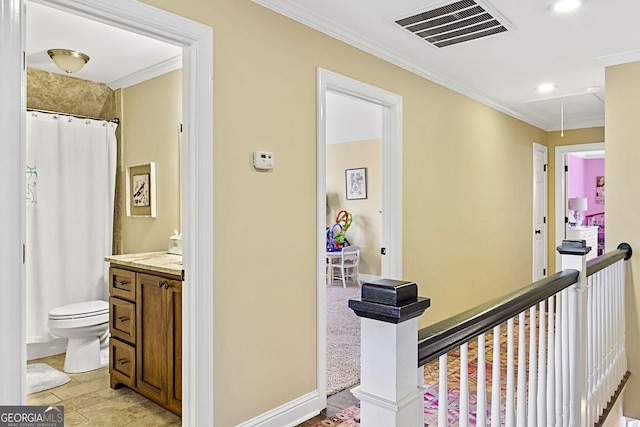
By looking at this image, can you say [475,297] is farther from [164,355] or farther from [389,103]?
[164,355]

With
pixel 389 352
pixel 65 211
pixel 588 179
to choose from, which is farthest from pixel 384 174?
pixel 588 179

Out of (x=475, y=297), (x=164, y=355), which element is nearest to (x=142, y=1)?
(x=164, y=355)

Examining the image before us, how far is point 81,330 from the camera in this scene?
3.36 m

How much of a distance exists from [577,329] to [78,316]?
324 cm

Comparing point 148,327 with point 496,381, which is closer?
point 496,381

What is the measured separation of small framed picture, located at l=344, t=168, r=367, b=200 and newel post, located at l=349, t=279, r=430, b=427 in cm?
653

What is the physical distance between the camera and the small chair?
23.0 feet

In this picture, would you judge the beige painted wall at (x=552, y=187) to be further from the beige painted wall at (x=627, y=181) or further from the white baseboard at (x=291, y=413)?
the white baseboard at (x=291, y=413)

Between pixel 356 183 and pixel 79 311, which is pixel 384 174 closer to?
pixel 79 311

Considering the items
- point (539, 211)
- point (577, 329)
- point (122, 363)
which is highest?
point (539, 211)

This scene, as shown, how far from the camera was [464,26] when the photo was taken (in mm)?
2828

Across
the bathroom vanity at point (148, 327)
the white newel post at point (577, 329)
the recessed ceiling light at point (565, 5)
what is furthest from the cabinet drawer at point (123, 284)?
the recessed ceiling light at point (565, 5)

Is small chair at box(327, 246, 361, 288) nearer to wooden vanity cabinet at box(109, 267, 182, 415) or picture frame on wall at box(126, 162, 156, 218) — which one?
picture frame on wall at box(126, 162, 156, 218)

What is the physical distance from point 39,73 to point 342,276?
15.2 ft
